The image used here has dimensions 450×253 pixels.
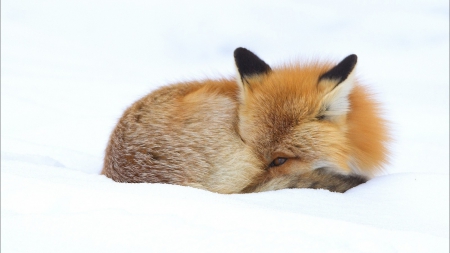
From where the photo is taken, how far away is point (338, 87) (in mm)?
2150

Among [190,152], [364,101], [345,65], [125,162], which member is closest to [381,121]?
[364,101]

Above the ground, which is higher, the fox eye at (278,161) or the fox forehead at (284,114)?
the fox forehead at (284,114)

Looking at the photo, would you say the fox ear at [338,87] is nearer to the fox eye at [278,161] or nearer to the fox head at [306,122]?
the fox head at [306,122]

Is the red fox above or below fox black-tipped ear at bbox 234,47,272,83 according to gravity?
below

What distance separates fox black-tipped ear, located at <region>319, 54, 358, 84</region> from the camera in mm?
2145

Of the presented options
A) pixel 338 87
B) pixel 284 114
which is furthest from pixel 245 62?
pixel 338 87

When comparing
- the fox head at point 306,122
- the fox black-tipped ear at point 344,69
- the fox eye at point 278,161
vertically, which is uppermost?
the fox black-tipped ear at point 344,69

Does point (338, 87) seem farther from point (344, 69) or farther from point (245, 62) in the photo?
point (245, 62)

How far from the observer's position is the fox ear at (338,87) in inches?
84.7

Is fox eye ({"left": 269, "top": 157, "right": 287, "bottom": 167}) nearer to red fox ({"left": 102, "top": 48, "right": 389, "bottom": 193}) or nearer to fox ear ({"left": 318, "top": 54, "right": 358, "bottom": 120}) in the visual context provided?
red fox ({"left": 102, "top": 48, "right": 389, "bottom": 193})

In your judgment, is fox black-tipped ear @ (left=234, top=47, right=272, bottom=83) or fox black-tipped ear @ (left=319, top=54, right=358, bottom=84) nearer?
fox black-tipped ear @ (left=319, top=54, right=358, bottom=84)

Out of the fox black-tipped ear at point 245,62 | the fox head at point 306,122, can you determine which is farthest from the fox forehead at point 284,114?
the fox black-tipped ear at point 245,62

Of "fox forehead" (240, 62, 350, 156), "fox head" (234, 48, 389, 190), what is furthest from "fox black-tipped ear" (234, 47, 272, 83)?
"fox forehead" (240, 62, 350, 156)

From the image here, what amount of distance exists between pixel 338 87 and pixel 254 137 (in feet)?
1.68
